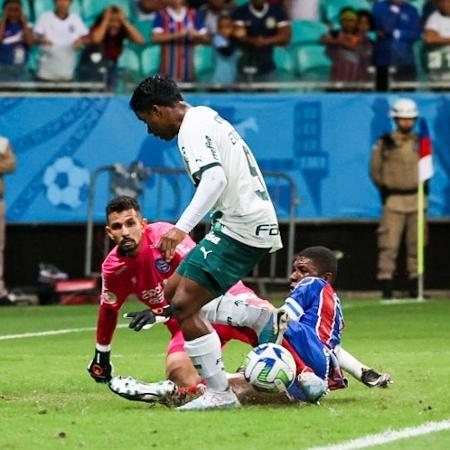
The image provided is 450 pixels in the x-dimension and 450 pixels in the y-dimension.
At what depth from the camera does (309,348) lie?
1032cm

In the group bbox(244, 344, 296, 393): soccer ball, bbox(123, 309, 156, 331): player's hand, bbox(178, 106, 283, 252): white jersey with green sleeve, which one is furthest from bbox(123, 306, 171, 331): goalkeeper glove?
bbox(178, 106, 283, 252): white jersey with green sleeve

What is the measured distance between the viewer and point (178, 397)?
10344mm

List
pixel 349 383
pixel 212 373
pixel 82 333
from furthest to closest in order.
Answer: pixel 82 333, pixel 349 383, pixel 212 373

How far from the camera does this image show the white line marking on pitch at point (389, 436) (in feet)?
27.5

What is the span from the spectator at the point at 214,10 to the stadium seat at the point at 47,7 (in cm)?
174

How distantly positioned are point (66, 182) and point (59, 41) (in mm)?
1987

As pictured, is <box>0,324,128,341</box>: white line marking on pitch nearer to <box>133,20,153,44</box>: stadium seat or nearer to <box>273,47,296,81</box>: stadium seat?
<box>133,20,153,44</box>: stadium seat

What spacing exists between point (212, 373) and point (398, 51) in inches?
550

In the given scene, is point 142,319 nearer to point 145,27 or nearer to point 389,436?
point 389,436

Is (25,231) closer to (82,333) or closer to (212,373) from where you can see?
(82,333)

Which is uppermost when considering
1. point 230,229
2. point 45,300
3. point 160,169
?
point 230,229

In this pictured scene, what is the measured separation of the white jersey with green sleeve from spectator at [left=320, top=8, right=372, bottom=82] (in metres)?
13.2

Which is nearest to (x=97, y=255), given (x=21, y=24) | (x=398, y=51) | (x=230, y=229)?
(x=21, y=24)

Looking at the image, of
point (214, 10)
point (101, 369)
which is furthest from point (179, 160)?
point (101, 369)
